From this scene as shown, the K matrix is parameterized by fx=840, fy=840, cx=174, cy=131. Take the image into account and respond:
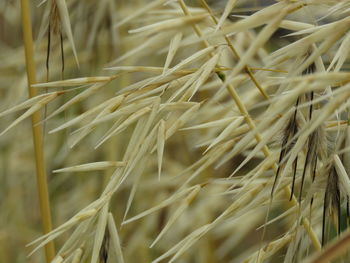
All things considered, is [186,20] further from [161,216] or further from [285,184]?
[161,216]

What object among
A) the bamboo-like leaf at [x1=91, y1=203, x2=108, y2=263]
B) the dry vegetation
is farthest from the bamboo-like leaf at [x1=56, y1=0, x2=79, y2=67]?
the bamboo-like leaf at [x1=91, y1=203, x2=108, y2=263]

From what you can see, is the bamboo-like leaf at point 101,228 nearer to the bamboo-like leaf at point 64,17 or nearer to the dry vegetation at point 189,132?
the dry vegetation at point 189,132

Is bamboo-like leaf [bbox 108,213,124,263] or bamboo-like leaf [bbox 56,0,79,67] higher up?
bamboo-like leaf [bbox 56,0,79,67]

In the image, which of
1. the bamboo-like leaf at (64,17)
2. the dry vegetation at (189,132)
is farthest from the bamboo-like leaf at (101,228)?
the bamboo-like leaf at (64,17)

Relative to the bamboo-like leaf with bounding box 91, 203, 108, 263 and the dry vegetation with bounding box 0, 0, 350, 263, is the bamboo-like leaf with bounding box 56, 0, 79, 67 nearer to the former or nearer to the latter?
the dry vegetation with bounding box 0, 0, 350, 263

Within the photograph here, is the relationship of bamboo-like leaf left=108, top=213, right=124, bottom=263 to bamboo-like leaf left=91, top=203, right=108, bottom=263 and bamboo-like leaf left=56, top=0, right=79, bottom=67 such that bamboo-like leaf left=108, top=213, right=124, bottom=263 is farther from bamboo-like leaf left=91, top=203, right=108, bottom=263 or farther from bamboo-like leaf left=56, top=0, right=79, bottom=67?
bamboo-like leaf left=56, top=0, right=79, bottom=67

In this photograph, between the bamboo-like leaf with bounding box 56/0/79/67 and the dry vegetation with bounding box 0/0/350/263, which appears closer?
the dry vegetation with bounding box 0/0/350/263

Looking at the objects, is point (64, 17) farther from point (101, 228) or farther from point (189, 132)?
point (189, 132)

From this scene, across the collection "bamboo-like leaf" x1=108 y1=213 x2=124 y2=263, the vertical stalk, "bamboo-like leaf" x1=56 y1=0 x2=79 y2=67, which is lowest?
"bamboo-like leaf" x1=108 y1=213 x2=124 y2=263
